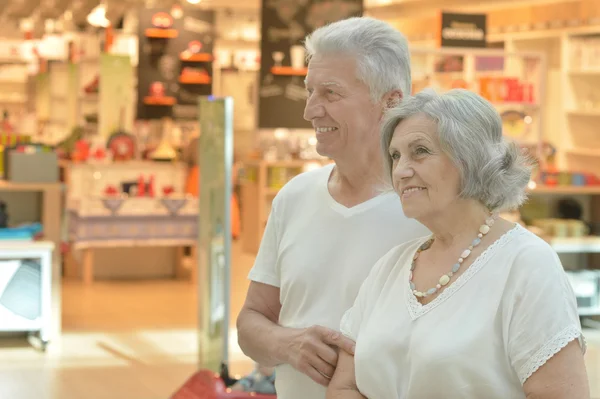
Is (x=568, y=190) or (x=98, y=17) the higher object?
(x=98, y=17)

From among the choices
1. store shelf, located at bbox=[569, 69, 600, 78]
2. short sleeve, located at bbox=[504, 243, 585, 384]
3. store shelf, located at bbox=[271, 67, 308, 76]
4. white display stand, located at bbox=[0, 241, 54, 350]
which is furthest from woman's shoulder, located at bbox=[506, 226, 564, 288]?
store shelf, located at bbox=[569, 69, 600, 78]

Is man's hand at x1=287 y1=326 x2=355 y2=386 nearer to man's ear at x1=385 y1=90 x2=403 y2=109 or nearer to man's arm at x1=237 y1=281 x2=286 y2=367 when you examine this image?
man's arm at x1=237 y1=281 x2=286 y2=367

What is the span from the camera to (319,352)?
177 centimetres

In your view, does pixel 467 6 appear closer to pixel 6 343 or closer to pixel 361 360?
pixel 6 343

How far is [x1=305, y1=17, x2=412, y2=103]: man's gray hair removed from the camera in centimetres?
186

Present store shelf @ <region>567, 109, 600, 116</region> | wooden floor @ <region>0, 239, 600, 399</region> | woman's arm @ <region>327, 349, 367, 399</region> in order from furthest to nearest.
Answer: store shelf @ <region>567, 109, 600, 116</region>
wooden floor @ <region>0, 239, 600, 399</region>
woman's arm @ <region>327, 349, 367, 399</region>

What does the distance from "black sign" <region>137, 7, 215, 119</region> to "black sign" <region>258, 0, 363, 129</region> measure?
4208mm

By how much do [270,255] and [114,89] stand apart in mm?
11176

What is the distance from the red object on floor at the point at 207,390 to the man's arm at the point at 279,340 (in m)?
2.15

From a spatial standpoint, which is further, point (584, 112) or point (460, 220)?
point (584, 112)

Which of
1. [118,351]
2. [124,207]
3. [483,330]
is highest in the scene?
[483,330]

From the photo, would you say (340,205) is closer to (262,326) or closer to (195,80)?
(262,326)

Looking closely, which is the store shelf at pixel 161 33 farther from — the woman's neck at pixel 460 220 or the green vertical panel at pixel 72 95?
the woman's neck at pixel 460 220

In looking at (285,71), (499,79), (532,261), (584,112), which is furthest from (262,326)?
(584,112)
